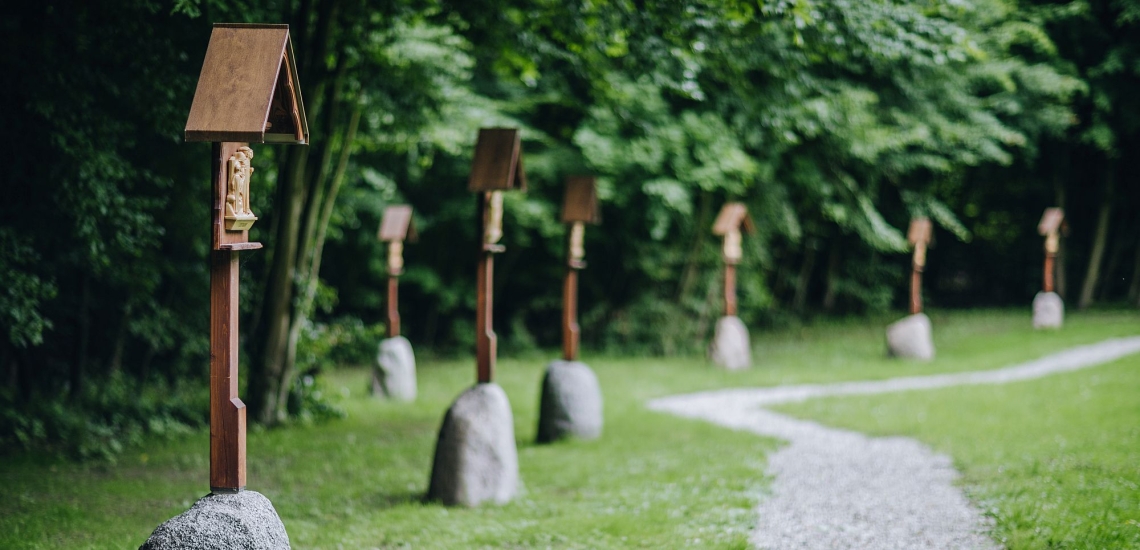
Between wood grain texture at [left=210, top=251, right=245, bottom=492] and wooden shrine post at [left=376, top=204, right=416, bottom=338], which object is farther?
wooden shrine post at [left=376, top=204, right=416, bottom=338]

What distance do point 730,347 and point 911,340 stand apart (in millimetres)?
3404

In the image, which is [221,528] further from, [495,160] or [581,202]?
[581,202]

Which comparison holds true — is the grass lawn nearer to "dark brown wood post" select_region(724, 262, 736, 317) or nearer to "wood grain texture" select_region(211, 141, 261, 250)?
"wood grain texture" select_region(211, 141, 261, 250)

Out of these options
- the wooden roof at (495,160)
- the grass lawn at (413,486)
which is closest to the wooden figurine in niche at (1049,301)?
the grass lawn at (413,486)

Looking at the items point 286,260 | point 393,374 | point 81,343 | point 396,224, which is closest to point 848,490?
point 286,260

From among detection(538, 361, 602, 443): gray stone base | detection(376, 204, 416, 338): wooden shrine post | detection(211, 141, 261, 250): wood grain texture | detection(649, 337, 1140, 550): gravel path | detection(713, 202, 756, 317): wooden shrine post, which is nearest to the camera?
detection(211, 141, 261, 250): wood grain texture

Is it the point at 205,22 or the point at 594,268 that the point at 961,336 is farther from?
the point at 205,22

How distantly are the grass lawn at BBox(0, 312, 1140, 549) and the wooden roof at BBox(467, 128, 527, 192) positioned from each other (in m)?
2.59

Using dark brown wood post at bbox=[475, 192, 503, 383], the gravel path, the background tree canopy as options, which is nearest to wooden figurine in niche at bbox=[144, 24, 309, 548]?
the background tree canopy

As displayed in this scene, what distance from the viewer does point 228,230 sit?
14.5ft

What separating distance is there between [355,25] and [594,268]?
10.9 m

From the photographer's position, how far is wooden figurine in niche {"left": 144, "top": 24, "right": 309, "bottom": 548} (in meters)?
4.25

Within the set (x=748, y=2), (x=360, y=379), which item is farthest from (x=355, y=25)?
(x=360, y=379)

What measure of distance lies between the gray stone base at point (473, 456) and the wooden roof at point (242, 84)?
306 centimetres
